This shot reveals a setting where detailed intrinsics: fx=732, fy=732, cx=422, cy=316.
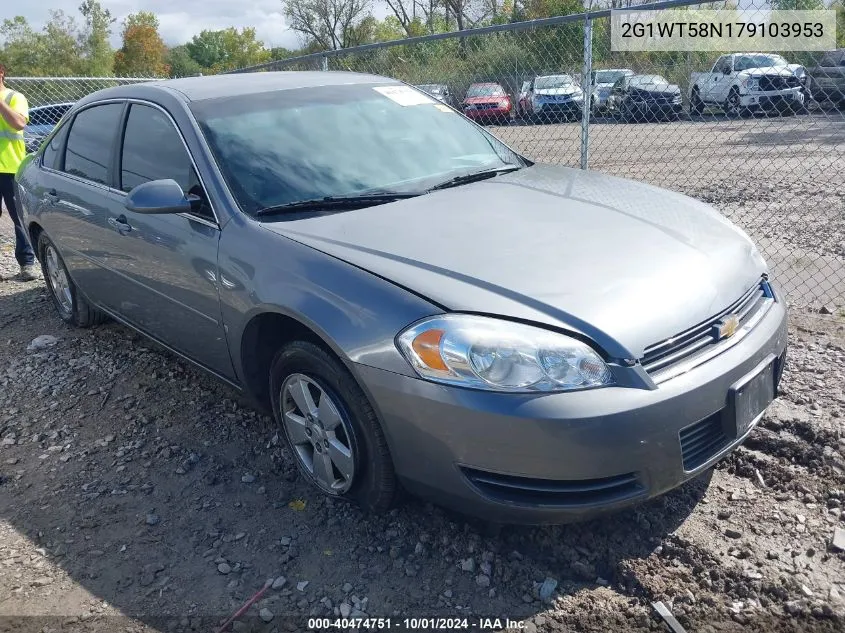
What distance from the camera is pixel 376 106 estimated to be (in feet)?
12.8

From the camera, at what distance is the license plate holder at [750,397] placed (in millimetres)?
2520

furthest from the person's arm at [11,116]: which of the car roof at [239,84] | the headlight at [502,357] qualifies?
the headlight at [502,357]

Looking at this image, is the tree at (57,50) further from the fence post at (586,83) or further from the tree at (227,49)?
the fence post at (586,83)

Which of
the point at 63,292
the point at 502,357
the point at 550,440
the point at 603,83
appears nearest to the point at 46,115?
the point at 63,292

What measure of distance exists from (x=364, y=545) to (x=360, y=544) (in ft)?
0.06

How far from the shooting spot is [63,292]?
528 cm

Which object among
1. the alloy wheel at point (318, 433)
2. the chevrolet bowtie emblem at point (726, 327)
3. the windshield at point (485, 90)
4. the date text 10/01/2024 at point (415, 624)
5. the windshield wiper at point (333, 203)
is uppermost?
the windshield at point (485, 90)

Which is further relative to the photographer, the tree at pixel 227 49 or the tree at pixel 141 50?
the tree at pixel 227 49

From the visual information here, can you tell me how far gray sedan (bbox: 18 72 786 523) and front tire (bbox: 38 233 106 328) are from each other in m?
0.97

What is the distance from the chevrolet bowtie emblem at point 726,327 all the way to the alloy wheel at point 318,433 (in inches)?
54.0

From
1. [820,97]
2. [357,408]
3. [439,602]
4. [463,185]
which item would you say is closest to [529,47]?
[820,97]

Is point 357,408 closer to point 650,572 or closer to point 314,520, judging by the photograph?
point 314,520

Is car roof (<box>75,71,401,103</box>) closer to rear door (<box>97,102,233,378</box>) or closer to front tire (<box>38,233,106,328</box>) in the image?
rear door (<box>97,102,233,378</box>)

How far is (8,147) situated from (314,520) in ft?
17.0
